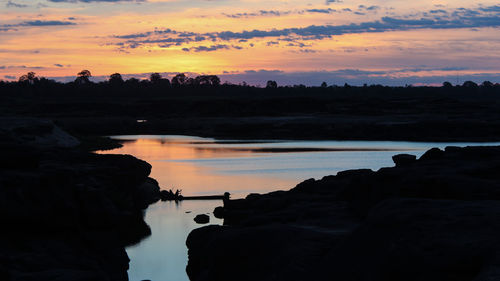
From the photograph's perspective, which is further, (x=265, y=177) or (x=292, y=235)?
(x=265, y=177)

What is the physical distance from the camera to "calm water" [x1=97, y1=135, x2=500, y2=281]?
24.3m

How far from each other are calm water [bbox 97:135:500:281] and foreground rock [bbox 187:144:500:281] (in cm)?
380

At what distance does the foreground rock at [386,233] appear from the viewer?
10383mm

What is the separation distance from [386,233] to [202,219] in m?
18.1

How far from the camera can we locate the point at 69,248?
Result: 18359mm

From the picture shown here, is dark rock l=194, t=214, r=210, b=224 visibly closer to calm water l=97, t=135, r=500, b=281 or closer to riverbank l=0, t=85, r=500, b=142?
calm water l=97, t=135, r=500, b=281

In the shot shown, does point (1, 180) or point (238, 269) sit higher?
point (1, 180)

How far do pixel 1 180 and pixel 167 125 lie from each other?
294ft

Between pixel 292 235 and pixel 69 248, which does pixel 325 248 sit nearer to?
pixel 292 235

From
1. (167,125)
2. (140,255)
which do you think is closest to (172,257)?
(140,255)

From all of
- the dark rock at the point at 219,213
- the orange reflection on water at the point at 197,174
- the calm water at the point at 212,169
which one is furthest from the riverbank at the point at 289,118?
the dark rock at the point at 219,213

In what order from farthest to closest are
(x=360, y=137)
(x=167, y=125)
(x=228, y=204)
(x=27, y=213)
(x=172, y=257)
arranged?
(x=167, y=125)
(x=360, y=137)
(x=228, y=204)
(x=172, y=257)
(x=27, y=213)

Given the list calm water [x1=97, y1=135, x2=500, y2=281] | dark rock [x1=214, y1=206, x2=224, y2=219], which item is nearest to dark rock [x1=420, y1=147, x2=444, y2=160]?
calm water [x1=97, y1=135, x2=500, y2=281]

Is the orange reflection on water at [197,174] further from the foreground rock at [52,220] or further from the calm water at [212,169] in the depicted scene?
the foreground rock at [52,220]
